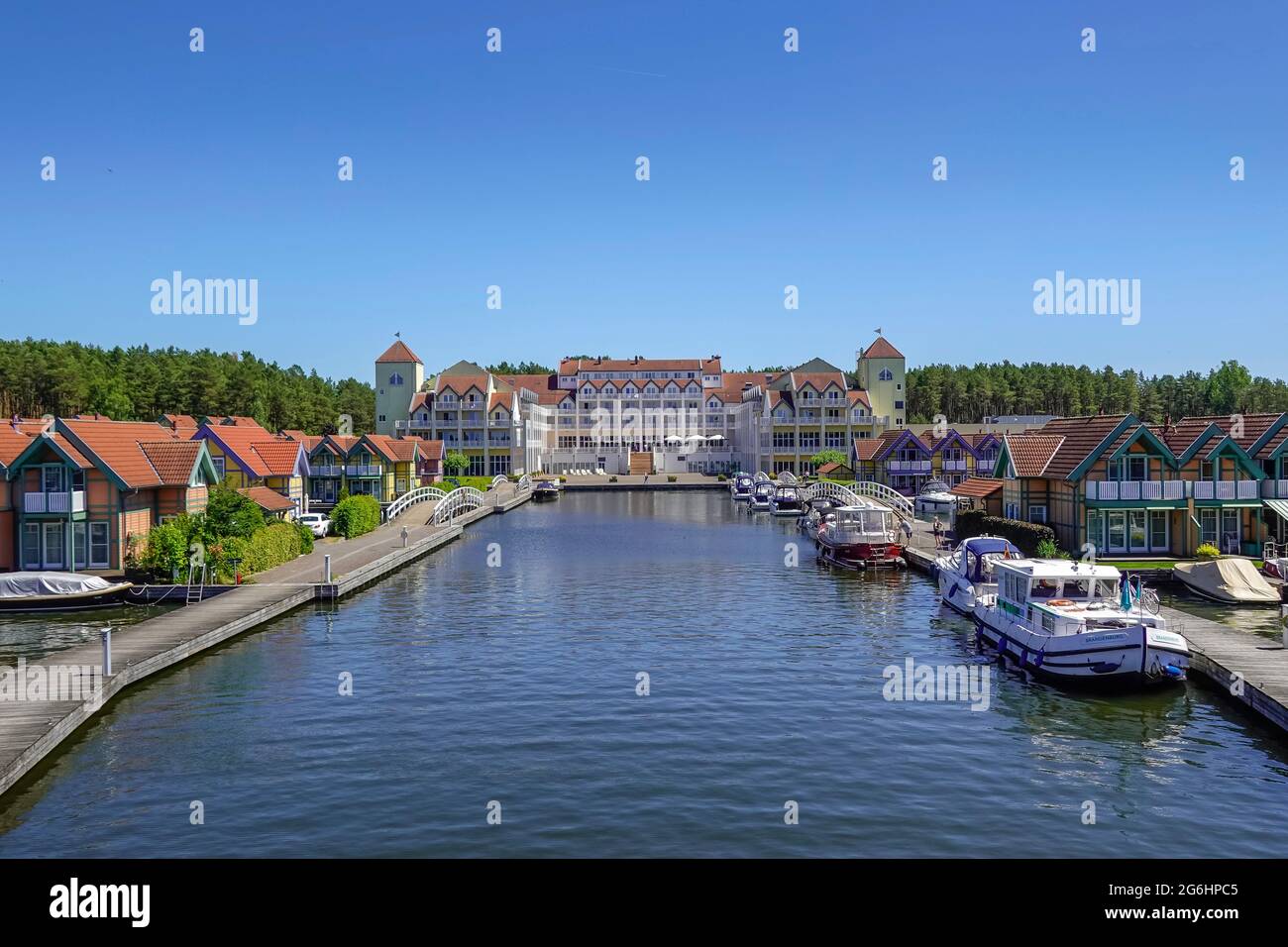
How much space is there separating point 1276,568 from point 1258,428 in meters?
10.5

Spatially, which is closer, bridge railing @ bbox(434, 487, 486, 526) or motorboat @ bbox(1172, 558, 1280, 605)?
motorboat @ bbox(1172, 558, 1280, 605)

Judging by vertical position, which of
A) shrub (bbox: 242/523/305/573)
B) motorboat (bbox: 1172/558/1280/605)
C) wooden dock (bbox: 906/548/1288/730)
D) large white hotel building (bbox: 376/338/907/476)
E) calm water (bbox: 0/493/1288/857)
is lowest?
calm water (bbox: 0/493/1288/857)

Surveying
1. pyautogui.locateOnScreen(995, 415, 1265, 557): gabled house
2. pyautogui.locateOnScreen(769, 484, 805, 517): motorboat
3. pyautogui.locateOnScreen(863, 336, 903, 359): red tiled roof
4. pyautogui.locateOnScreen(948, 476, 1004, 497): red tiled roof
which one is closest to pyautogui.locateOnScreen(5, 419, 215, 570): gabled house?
pyautogui.locateOnScreen(995, 415, 1265, 557): gabled house

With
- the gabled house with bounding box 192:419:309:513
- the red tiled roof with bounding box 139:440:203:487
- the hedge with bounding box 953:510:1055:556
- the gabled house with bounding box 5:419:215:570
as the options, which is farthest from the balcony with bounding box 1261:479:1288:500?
the gabled house with bounding box 192:419:309:513

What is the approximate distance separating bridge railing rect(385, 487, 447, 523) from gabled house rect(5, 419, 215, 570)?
31.9 metres

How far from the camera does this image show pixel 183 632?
35.6m

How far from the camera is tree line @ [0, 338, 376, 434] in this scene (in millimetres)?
143750

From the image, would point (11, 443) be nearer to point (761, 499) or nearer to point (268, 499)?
point (268, 499)

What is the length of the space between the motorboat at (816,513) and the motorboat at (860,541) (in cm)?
937

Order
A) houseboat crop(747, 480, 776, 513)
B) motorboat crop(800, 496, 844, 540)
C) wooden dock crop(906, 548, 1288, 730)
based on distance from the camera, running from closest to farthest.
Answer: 1. wooden dock crop(906, 548, 1288, 730)
2. motorboat crop(800, 496, 844, 540)
3. houseboat crop(747, 480, 776, 513)

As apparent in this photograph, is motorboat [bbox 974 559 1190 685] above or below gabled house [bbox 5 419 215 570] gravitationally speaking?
below

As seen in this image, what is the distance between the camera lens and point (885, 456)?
103750 mm

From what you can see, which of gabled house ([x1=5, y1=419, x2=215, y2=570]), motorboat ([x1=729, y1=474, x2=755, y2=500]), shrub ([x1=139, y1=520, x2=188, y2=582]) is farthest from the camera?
motorboat ([x1=729, y1=474, x2=755, y2=500])

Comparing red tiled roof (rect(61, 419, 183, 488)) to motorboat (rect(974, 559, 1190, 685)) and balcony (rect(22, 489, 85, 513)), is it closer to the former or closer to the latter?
balcony (rect(22, 489, 85, 513))
